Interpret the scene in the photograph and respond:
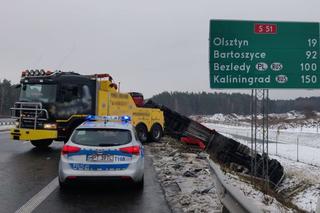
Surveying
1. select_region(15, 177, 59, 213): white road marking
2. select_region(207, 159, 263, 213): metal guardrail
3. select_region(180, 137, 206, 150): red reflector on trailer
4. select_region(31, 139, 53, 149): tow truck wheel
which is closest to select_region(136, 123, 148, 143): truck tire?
select_region(180, 137, 206, 150): red reflector on trailer

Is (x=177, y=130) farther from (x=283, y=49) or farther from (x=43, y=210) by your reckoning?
(x=43, y=210)

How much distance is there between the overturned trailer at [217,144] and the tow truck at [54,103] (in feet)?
16.3

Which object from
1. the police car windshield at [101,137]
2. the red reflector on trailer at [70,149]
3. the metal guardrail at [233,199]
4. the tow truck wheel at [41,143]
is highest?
the police car windshield at [101,137]

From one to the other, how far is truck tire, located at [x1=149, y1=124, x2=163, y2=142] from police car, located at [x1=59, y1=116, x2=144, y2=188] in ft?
45.1

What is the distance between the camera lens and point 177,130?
23625mm

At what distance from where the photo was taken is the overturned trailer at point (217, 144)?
1756 centimetres

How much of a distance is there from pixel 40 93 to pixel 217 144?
324 inches

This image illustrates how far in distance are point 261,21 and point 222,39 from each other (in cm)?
106

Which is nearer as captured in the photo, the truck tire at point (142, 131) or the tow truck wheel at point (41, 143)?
the tow truck wheel at point (41, 143)

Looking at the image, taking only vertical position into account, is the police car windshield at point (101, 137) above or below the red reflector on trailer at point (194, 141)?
above

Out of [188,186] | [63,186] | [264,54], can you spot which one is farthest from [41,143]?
[264,54]

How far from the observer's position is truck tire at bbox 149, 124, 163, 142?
23.0 m

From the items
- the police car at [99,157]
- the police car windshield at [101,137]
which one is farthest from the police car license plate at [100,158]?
the police car windshield at [101,137]

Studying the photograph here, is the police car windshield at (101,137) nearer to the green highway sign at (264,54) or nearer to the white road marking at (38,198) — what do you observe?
the white road marking at (38,198)
